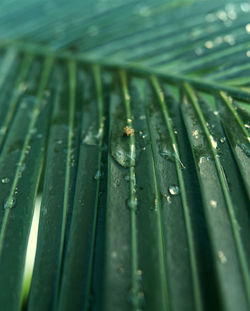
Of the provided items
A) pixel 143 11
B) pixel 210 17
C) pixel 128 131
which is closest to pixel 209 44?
pixel 210 17

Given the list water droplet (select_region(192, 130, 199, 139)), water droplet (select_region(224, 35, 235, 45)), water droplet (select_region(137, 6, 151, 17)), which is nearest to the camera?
water droplet (select_region(192, 130, 199, 139))

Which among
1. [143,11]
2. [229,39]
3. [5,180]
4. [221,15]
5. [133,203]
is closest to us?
[133,203]

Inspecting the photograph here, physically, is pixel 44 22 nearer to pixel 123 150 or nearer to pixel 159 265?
pixel 123 150

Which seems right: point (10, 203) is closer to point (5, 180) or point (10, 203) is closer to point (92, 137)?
point (5, 180)

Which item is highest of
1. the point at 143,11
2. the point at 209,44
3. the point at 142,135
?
the point at 143,11

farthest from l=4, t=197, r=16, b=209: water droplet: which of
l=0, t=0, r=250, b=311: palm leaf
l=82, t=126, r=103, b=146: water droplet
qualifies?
l=82, t=126, r=103, b=146: water droplet

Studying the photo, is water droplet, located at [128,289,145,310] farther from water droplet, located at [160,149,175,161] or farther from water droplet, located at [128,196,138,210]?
water droplet, located at [160,149,175,161]

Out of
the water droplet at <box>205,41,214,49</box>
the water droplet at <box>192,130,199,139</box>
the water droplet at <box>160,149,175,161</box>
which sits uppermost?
the water droplet at <box>205,41,214,49</box>

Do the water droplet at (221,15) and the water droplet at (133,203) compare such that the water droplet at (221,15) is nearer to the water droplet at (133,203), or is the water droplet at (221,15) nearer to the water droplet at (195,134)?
the water droplet at (195,134)

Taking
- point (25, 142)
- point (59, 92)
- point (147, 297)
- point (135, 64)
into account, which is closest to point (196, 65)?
point (135, 64)
